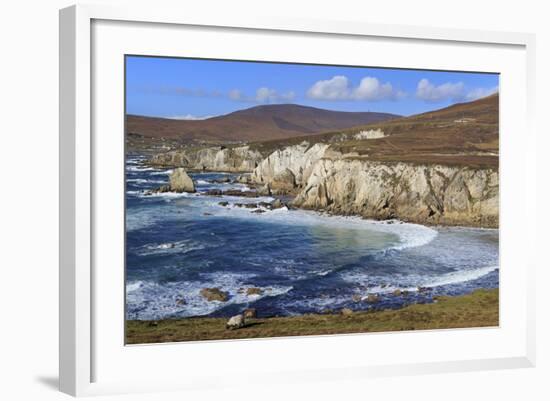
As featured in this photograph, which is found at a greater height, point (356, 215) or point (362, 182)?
point (362, 182)

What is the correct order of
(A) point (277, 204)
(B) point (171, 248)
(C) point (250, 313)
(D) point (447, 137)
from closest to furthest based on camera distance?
(B) point (171, 248), (C) point (250, 313), (A) point (277, 204), (D) point (447, 137)

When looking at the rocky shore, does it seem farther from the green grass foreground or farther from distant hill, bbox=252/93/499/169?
the green grass foreground

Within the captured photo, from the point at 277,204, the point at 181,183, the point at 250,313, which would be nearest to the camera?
the point at 250,313

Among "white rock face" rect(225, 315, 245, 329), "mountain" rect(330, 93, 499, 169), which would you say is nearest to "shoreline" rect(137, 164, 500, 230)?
"mountain" rect(330, 93, 499, 169)

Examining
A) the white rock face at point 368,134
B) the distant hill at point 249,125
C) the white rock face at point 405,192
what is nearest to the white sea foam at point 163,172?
the distant hill at point 249,125

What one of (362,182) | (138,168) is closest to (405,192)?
(362,182)

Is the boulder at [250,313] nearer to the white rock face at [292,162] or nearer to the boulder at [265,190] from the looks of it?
the boulder at [265,190]

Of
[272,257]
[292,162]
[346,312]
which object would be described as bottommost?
[346,312]

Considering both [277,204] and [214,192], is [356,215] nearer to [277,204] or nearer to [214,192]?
[277,204]
